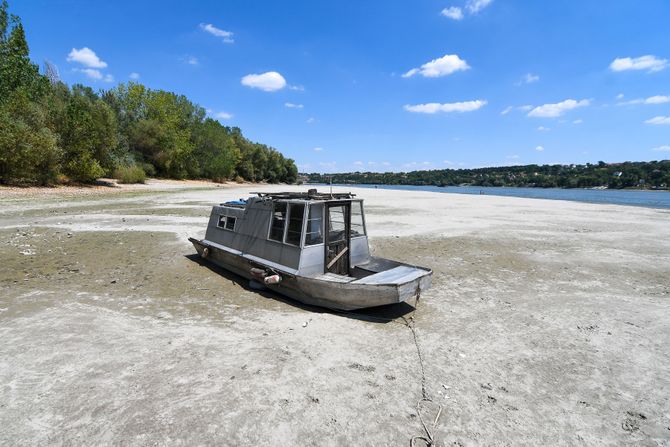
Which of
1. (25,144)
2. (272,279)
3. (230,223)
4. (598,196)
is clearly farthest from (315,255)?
(598,196)

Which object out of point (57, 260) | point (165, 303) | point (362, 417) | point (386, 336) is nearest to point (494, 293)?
point (386, 336)

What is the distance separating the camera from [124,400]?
4512 mm

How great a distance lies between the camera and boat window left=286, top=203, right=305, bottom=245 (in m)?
8.66

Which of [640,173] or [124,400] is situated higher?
[640,173]

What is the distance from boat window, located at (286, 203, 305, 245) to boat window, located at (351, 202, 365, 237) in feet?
5.93

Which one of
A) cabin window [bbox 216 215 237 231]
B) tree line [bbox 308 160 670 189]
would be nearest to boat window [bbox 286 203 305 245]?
cabin window [bbox 216 215 237 231]

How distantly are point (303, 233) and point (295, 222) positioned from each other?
0.52 meters

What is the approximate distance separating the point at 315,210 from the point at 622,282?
10.0 metres

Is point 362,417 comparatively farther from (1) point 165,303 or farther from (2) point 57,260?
(2) point 57,260

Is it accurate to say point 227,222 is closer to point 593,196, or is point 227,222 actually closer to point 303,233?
point 303,233

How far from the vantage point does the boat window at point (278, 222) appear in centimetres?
925

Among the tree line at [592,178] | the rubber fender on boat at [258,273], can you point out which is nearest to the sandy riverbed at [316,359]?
the rubber fender on boat at [258,273]

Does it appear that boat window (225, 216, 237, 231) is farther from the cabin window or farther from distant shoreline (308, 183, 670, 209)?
distant shoreline (308, 183, 670, 209)

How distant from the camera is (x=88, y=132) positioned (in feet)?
139
